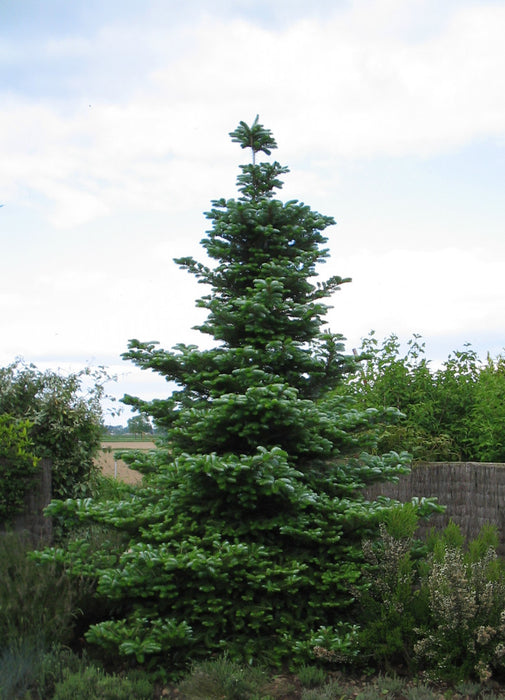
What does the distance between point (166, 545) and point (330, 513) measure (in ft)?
4.38

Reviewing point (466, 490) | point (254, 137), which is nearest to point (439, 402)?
point (466, 490)

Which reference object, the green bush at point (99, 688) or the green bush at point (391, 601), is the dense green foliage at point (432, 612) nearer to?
the green bush at point (391, 601)

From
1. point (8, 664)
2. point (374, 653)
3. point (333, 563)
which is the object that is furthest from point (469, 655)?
point (8, 664)

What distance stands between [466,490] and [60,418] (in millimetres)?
5951

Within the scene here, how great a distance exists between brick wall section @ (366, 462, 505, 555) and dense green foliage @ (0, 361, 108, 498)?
503cm

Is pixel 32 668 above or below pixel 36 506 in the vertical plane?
below

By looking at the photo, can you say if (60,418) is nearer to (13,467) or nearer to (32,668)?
(13,467)

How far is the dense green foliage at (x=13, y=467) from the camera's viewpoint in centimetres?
970

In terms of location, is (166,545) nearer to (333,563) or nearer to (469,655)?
(333,563)

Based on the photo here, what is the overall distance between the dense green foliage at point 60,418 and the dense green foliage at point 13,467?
59cm

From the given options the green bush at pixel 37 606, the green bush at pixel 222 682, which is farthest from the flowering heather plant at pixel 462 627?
the green bush at pixel 37 606

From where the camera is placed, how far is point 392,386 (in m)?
10.0

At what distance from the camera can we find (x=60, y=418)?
1067 cm

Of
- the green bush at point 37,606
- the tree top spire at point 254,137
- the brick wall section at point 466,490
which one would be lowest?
the green bush at point 37,606
